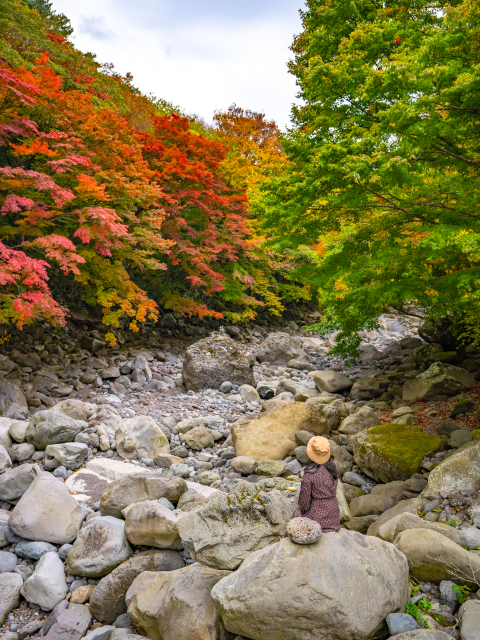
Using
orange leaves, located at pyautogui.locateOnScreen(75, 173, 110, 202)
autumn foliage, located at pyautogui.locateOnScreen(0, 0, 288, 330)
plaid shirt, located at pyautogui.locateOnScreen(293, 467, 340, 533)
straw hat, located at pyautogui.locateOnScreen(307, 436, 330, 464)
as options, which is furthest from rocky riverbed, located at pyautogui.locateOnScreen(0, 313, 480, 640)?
orange leaves, located at pyautogui.locateOnScreen(75, 173, 110, 202)

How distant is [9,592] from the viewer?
423cm

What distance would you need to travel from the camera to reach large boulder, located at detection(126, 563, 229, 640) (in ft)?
A: 11.2

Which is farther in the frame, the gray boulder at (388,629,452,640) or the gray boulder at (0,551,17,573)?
the gray boulder at (0,551,17,573)

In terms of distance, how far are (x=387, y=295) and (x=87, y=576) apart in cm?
542

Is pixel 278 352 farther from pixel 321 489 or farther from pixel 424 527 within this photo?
pixel 321 489

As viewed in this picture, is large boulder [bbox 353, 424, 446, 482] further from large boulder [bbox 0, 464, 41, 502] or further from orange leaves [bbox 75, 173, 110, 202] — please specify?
orange leaves [bbox 75, 173, 110, 202]

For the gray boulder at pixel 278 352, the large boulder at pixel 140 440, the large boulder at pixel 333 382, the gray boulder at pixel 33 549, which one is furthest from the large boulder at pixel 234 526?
the gray boulder at pixel 278 352

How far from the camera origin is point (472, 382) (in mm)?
8094

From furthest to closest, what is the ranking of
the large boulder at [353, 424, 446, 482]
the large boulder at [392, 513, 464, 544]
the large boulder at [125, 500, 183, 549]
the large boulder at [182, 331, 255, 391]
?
1. the large boulder at [182, 331, 255, 391]
2. the large boulder at [353, 424, 446, 482]
3. the large boulder at [125, 500, 183, 549]
4. the large boulder at [392, 513, 464, 544]

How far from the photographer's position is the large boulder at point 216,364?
1099 centimetres

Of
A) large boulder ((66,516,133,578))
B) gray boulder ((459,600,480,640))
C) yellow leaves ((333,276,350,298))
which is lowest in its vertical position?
large boulder ((66,516,133,578))

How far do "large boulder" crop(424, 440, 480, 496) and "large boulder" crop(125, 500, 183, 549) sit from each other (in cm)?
296

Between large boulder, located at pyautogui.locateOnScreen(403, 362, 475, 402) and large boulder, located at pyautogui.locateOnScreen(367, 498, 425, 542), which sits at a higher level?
large boulder, located at pyautogui.locateOnScreen(403, 362, 475, 402)

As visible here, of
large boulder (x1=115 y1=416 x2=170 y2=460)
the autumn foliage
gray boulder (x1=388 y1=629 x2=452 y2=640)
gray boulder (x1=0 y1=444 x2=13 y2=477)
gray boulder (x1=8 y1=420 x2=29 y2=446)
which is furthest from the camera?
the autumn foliage
